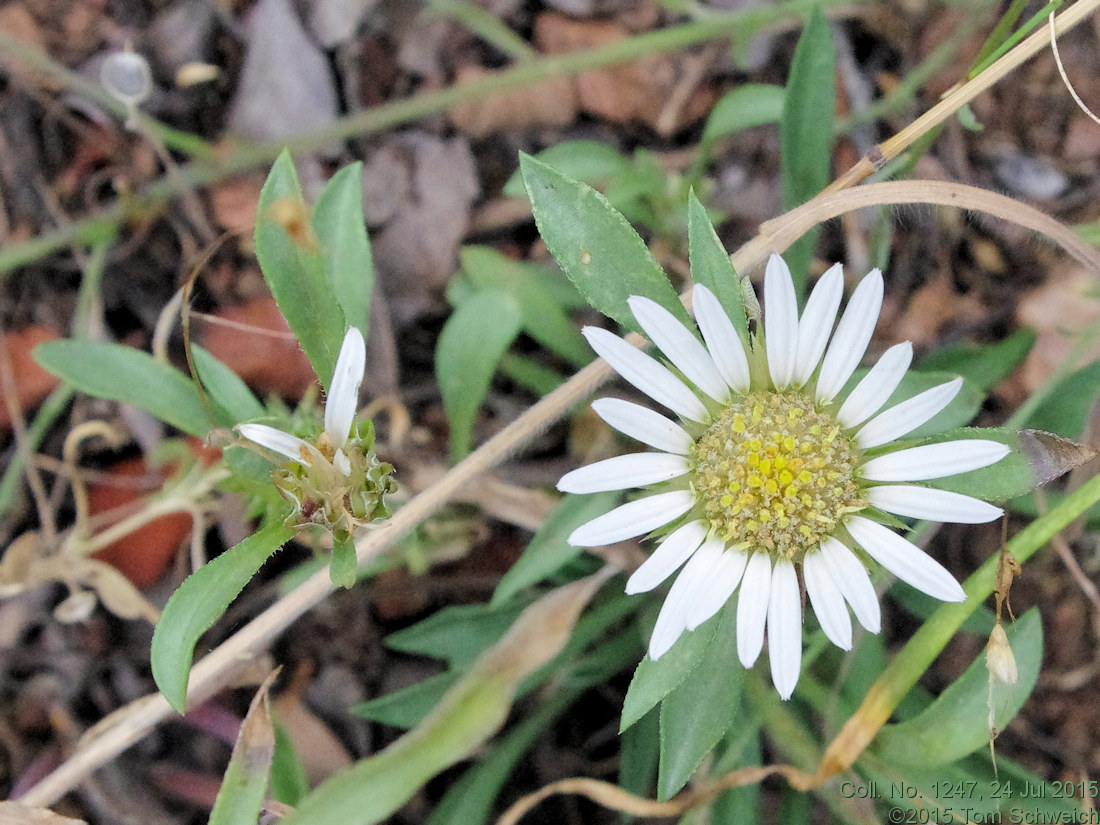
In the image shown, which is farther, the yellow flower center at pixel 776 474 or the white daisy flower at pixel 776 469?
the yellow flower center at pixel 776 474

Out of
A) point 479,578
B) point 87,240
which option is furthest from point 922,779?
point 87,240

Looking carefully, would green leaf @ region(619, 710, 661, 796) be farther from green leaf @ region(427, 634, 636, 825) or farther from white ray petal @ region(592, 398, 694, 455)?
white ray petal @ region(592, 398, 694, 455)

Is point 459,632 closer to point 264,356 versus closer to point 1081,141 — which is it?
point 264,356

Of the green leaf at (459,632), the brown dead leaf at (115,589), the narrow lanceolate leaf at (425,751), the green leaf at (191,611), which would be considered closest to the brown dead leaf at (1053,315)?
the green leaf at (459,632)

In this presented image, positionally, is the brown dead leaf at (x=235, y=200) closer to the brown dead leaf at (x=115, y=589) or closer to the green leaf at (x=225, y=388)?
the green leaf at (x=225, y=388)

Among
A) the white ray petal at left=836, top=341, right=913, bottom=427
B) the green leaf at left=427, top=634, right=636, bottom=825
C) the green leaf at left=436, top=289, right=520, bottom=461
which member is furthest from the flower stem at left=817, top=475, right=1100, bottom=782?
the green leaf at left=436, top=289, right=520, bottom=461

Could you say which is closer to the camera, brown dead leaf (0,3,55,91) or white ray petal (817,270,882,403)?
white ray petal (817,270,882,403)
